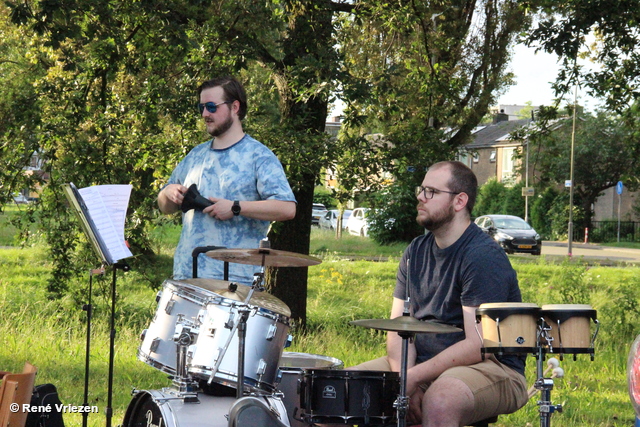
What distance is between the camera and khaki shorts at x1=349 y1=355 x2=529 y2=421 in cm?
373

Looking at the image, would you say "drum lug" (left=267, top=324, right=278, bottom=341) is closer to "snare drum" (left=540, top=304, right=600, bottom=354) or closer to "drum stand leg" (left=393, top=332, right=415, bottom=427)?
"drum stand leg" (left=393, top=332, right=415, bottom=427)

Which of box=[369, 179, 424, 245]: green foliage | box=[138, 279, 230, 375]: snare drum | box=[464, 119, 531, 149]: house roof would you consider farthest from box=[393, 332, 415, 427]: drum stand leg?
box=[464, 119, 531, 149]: house roof

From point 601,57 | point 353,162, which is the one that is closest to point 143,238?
point 353,162

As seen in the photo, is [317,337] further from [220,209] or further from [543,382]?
[543,382]

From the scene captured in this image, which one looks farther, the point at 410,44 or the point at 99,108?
the point at 410,44

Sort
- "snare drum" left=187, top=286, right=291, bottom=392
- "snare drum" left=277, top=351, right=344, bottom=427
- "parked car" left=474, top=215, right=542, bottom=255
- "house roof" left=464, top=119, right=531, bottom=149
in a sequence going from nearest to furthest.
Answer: "snare drum" left=187, top=286, right=291, bottom=392
"snare drum" left=277, top=351, right=344, bottom=427
"parked car" left=474, top=215, right=542, bottom=255
"house roof" left=464, top=119, right=531, bottom=149

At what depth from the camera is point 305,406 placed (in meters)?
3.92

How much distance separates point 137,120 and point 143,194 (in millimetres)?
931

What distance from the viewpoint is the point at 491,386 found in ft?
12.4

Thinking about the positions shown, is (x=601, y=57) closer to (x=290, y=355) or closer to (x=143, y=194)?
(x=143, y=194)

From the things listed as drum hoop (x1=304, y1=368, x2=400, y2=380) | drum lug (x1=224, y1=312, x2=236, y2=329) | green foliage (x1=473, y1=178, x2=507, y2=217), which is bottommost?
drum hoop (x1=304, y1=368, x2=400, y2=380)

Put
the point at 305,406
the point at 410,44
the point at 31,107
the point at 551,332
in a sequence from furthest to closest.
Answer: the point at 410,44 → the point at 31,107 → the point at 305,406 → the point at 551,332

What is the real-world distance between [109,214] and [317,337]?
5626 millimetres

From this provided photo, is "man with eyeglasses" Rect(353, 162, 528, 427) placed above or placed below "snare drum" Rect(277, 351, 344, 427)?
above
